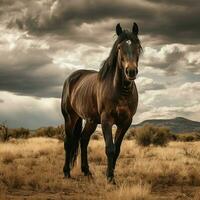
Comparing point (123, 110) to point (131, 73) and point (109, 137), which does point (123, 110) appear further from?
point (131, 73)

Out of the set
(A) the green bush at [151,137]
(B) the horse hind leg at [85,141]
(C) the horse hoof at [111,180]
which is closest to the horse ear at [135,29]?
(B) the horse hind leg at [85,141]

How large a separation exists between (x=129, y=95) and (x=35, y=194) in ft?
8.91

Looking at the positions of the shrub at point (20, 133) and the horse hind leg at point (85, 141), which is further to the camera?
the shrub at point (20, 133)

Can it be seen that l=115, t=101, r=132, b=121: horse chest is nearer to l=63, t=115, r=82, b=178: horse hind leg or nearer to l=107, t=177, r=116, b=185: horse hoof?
l=107, t=177, r=116, b=185: horse hoof

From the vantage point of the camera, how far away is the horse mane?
8.97 meters

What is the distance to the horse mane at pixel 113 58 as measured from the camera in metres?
Result: 8.97

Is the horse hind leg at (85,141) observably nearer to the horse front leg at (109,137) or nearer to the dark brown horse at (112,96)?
the dark brown horse at (112,96)

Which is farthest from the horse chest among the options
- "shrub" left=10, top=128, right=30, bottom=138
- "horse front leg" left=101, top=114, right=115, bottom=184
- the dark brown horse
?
"shrub" left=10, top=128, right=30, bottom=138

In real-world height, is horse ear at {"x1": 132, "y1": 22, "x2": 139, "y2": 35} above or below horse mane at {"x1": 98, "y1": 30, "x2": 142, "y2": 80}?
above

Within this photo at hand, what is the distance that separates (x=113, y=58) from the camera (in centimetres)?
949

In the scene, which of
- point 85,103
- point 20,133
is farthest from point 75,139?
point 20,133

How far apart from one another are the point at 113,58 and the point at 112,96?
2.78 ft

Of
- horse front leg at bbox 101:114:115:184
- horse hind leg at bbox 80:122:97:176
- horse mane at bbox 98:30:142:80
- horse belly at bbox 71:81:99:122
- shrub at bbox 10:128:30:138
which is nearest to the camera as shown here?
horse mane at bbox 98:30:142:80

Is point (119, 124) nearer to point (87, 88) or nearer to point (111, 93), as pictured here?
point (111, 93)
